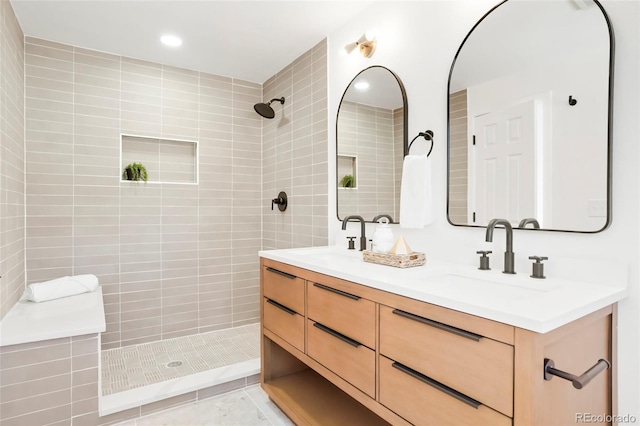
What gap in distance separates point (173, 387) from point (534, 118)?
2405mm

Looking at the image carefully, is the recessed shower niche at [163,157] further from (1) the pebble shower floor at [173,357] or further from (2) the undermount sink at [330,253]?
(2) the undermount sink at [330,253]

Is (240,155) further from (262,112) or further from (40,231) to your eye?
(40,231)

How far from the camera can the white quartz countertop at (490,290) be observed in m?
0.91

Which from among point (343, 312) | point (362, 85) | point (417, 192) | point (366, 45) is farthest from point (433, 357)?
point (366, 45)

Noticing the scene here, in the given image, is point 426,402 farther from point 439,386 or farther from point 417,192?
point 417,192

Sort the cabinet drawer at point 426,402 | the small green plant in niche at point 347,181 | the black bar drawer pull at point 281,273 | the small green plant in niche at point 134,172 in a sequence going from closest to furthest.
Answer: the cabinet drawer at point 426,402 < the black bar drawer pull at point 281,273 < the small green plant in niche at point 347,181 < the small green plant in niche at point 134,172

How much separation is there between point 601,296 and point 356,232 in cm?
143

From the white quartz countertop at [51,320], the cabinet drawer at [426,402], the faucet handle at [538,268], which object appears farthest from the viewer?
the white quartz countertop at [51,320]

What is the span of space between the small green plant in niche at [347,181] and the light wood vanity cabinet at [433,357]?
84cm

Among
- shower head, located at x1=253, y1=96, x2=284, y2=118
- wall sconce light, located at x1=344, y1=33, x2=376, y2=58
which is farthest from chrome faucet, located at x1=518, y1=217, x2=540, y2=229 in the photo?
shower head, located at x1=253, y1=96, x2=284, y2=118

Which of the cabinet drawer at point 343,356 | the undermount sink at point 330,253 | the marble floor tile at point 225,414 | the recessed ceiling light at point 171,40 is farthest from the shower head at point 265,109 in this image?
the marble floor tile at point 225,414

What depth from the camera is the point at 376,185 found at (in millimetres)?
2230

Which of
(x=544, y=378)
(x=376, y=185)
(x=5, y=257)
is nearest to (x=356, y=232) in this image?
(x=376, y=185)

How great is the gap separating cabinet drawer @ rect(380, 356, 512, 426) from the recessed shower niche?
2.57 m
